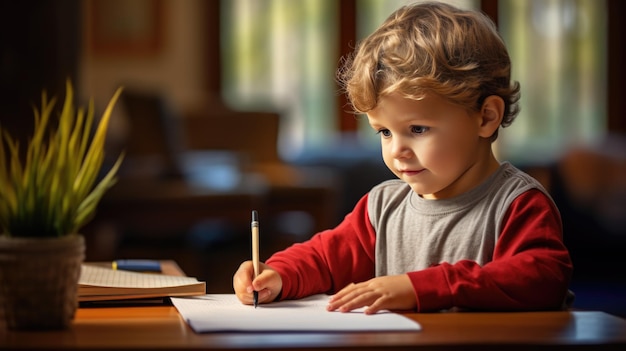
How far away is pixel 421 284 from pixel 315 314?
127 mm

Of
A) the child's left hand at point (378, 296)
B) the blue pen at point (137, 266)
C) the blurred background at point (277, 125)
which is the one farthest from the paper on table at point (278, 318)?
the blurred background at point (277, 125)

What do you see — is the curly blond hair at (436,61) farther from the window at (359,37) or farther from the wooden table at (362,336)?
the window at (359,37)

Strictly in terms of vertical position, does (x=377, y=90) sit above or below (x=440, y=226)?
above

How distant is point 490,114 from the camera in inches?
52.1

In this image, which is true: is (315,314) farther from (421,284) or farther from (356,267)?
(356,267)

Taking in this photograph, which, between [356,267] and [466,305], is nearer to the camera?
[466,305]

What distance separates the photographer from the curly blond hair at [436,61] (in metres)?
1.26

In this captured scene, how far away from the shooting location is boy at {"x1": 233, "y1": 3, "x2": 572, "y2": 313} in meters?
1.16

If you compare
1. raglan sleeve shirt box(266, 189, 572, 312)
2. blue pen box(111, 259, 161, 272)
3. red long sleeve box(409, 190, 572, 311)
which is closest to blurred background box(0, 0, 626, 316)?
blue pen box(111, 259, 161, 272)

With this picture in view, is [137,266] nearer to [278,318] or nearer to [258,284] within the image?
[258,284]

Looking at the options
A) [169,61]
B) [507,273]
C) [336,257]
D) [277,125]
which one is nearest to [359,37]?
[169,61]

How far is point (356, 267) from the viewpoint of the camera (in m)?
1.43

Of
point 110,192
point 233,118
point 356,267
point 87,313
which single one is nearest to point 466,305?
point 356,267

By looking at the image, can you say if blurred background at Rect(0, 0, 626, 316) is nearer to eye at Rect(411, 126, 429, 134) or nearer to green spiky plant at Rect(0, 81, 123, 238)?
eye at Rect(411, 126, 429, 134)
